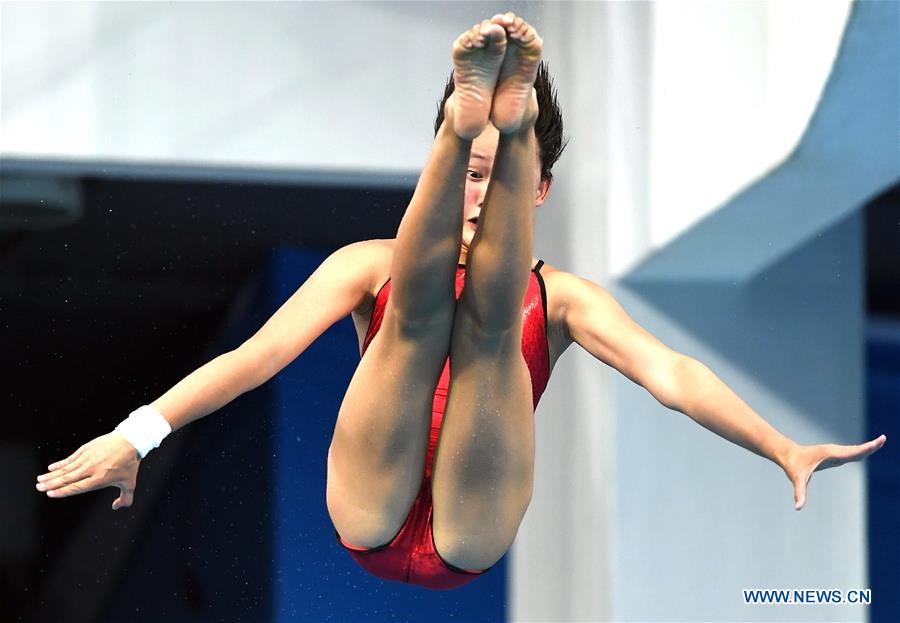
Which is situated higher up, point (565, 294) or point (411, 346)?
point (565, 294)

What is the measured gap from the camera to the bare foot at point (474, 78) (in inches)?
89.4

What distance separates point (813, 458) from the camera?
2340 mm

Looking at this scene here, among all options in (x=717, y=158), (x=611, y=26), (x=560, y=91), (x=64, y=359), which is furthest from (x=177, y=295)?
(x=717, y=158)

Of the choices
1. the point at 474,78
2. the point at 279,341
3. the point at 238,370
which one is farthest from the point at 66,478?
the point at 474,78

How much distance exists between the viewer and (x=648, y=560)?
4.81 meters

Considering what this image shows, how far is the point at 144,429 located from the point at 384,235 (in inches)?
134

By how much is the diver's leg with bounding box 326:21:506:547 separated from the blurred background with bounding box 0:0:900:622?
4.45 ft

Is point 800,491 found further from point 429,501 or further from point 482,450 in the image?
point 429,501

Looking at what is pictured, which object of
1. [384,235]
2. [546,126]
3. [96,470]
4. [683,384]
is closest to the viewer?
[96,470]

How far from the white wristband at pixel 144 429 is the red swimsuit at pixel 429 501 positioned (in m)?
0.60

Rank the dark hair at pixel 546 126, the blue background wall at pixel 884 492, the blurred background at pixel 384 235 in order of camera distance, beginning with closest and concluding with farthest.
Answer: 1. the dark hair at pixel 546 126
2. the blurred background at pixel 384 235
3. the blue background wall at pixel 884 492

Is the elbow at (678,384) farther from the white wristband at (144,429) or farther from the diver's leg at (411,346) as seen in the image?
the white wristband at (144,429)

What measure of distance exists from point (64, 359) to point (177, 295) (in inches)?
26.1

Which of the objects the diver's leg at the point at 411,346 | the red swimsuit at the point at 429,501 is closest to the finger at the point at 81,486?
the diver's leg at the point at 411,346
